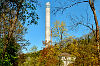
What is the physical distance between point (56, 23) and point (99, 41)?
519 inches

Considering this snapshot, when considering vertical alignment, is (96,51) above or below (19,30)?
below

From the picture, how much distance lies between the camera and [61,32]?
20.1 m

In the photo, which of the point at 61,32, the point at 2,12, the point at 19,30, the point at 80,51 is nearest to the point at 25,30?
the point at 19,30

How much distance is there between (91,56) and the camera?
834cm

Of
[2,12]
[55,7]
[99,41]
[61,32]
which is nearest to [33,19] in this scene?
[2,12]

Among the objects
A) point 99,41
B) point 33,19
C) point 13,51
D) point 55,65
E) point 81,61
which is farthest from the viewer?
point 55,65

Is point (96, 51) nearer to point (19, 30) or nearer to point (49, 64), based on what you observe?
point (49, 64)

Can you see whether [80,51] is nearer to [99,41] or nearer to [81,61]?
[81,61]

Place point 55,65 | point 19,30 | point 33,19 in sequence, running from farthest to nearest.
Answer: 1. point 55,65
2. point 19,30
3. point 33,19

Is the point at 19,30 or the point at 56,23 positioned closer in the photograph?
the point at 19,30

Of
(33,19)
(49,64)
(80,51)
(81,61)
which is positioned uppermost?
(33,19)

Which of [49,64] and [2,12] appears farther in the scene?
[49,64]

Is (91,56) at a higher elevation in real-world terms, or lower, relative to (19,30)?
lower

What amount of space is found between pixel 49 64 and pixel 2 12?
820cm
